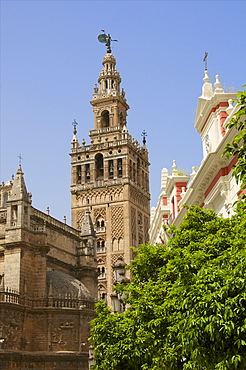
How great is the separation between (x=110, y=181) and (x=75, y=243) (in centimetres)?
1732

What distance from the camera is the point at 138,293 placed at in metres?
17.9

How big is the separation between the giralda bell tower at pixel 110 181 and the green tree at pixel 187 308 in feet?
138

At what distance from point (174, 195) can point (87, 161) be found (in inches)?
1322

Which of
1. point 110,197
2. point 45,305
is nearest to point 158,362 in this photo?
point 45,305

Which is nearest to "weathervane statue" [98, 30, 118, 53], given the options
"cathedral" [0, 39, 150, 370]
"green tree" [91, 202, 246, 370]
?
"cathedral" [0, 39, 150, 370]

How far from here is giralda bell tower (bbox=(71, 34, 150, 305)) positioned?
62938 millimetres

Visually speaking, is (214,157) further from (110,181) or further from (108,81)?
(108,81)

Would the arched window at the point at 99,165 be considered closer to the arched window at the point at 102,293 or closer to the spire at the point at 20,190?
the arched window at the point at 102,293

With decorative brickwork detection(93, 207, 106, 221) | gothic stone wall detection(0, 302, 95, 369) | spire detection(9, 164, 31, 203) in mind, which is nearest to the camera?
gothic stone wall detection(0, 302, 95, 369)

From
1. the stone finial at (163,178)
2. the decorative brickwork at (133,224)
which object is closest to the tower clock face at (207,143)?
the stone finial at (163,178)

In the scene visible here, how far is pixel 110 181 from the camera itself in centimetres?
6594

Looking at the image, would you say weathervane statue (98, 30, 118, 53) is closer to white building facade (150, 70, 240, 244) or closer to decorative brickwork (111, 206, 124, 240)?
decorative brickwork (111, 206, 124, 240)

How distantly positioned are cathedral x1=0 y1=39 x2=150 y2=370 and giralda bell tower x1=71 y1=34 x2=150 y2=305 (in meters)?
0.11

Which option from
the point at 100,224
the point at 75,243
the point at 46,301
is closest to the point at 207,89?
the point at 46,301
